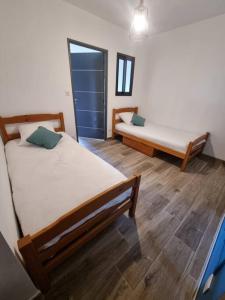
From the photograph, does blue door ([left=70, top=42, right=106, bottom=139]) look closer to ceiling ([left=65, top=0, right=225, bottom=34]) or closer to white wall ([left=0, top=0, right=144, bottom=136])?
white wall ([left=0, top=0, right=144, bottom=136])

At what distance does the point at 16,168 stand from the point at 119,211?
1232 mm

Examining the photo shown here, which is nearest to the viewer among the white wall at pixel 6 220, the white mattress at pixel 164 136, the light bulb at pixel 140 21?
the white wall at pixel 6 220

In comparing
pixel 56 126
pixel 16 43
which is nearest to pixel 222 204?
pixel 56 126

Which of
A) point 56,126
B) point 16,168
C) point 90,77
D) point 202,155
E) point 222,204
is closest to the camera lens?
point 16,168

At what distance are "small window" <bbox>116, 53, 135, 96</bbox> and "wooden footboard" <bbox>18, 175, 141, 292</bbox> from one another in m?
2.99

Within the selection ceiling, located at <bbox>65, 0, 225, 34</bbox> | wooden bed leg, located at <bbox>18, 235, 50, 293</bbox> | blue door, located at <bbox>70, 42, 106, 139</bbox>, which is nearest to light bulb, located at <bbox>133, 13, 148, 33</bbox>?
ceiling, located at <bbox>65, 0, 225, 34</bbox>

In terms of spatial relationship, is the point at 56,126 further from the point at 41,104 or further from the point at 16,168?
the point at 16,168

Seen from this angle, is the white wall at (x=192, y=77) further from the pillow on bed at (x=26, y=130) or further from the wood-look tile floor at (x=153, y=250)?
the pillow on bed at (x=26, y=130)

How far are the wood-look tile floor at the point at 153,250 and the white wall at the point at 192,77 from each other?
4.94 feet

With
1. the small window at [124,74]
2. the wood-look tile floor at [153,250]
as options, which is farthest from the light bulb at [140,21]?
the wood-look tile floor at [153,250]

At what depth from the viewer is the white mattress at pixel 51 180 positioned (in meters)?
1.04

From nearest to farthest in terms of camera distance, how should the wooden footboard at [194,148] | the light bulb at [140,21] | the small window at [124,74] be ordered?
1. the light bulb at [140,21]
2. the wooden footboard at [194,148]
3. the small window at [124,74]

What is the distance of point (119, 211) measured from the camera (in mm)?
1379

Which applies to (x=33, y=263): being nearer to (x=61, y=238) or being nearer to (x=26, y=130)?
(x=61, y=238)
